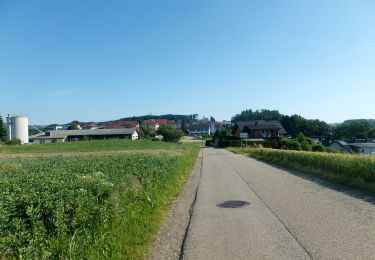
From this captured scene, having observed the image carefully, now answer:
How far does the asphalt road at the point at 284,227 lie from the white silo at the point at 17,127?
112454 mm

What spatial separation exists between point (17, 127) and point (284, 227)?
118411 mm

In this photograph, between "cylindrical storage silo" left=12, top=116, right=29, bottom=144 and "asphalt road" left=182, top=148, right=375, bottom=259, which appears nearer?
"asphalt road" left=182, top=148, right=375, bottom=259

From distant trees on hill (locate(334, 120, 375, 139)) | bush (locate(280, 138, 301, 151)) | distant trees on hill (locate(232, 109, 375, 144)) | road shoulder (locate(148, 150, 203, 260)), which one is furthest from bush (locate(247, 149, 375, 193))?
distant trees on hill (locate(334, 120, 375, 139))

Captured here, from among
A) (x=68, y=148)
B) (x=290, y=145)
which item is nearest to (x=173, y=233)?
(x=290, y=145)

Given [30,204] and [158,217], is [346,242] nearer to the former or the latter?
[158,217]

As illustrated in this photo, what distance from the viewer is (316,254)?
626cm

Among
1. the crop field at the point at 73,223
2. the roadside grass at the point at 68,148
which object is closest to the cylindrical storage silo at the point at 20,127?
the roadside grass at the point at 68,148

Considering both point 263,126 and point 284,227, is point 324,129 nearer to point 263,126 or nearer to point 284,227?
point 263,126

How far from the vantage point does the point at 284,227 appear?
8234mm

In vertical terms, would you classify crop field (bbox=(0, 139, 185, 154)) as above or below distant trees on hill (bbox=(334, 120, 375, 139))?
below

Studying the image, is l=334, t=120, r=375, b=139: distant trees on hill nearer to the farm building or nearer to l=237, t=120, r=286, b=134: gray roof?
l=237, t=120, r=286, b=134: gray roof

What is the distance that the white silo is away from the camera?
370 feet

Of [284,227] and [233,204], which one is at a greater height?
[284,227]

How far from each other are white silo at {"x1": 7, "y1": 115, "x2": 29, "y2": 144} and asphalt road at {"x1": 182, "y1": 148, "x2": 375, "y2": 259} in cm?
11245
